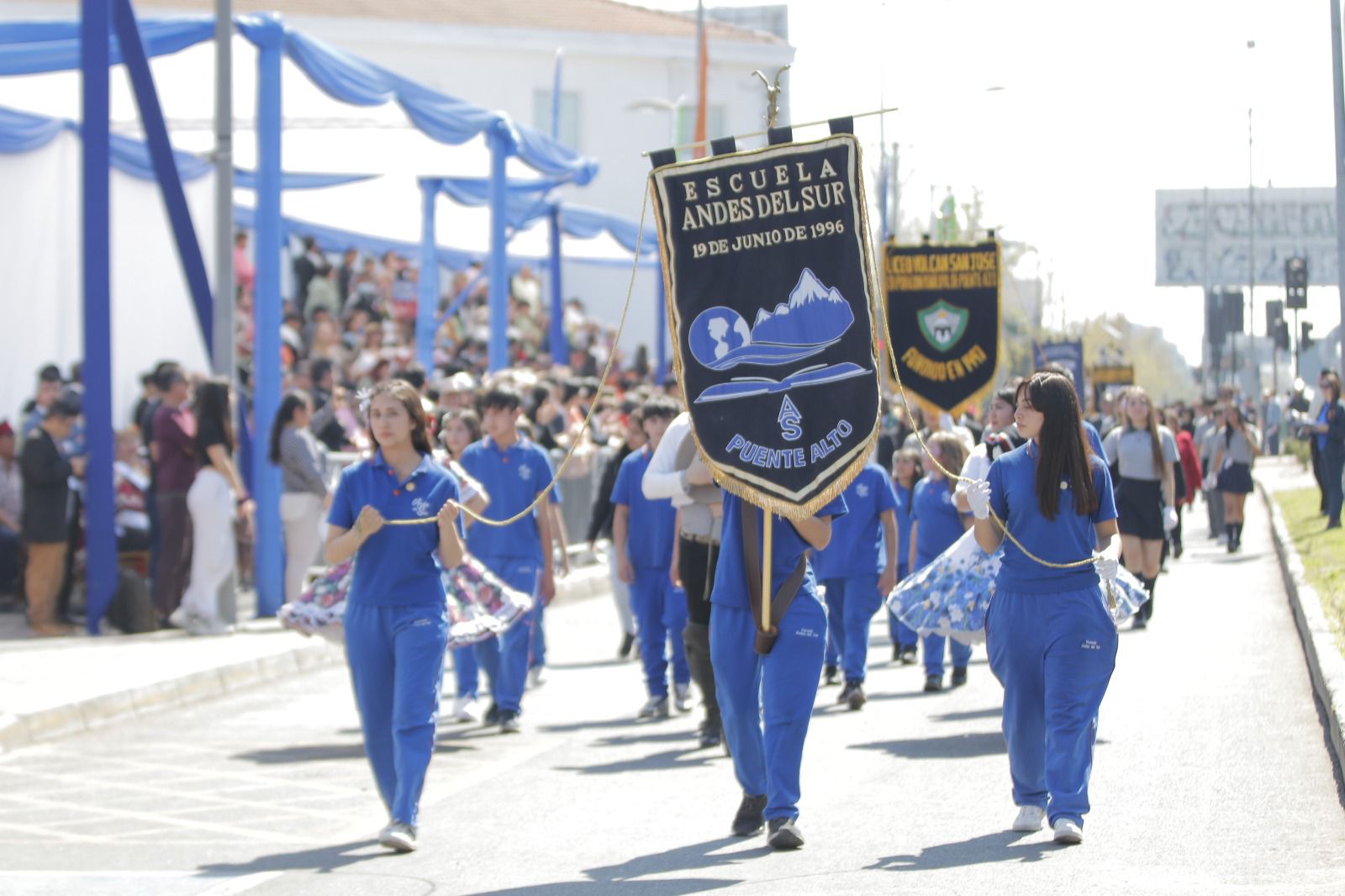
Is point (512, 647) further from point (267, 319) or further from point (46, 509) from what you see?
point (267, 319)

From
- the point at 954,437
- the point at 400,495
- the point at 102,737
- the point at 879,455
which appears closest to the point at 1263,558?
the point at 879,455

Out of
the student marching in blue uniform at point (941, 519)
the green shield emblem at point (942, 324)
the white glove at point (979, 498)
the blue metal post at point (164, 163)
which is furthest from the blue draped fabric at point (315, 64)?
the white glove at point (979, 498)

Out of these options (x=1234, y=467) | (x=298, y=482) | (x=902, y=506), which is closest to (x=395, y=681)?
(x=902, y=506)

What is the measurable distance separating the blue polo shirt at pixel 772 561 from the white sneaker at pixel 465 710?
4387 millimetres

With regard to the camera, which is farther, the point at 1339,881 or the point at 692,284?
the point at 692,284

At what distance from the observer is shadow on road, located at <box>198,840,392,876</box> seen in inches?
311

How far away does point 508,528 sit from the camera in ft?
39.3

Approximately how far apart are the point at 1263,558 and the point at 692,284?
737 inches

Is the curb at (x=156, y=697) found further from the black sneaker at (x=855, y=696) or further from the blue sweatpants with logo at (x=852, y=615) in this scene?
the black sneaker at (x=855, y=696)

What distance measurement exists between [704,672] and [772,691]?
2.69 m

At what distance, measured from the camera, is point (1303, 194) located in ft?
250

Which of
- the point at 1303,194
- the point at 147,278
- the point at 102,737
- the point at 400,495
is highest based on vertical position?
the point at 1303,194

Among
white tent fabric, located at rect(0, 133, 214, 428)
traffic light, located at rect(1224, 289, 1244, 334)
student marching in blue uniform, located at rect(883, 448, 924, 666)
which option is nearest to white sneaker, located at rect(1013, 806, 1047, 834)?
student marching in blue uniform, located at rect(883, 448, 924, 666)

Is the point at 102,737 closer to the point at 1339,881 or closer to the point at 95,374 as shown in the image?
the point at 95,374
